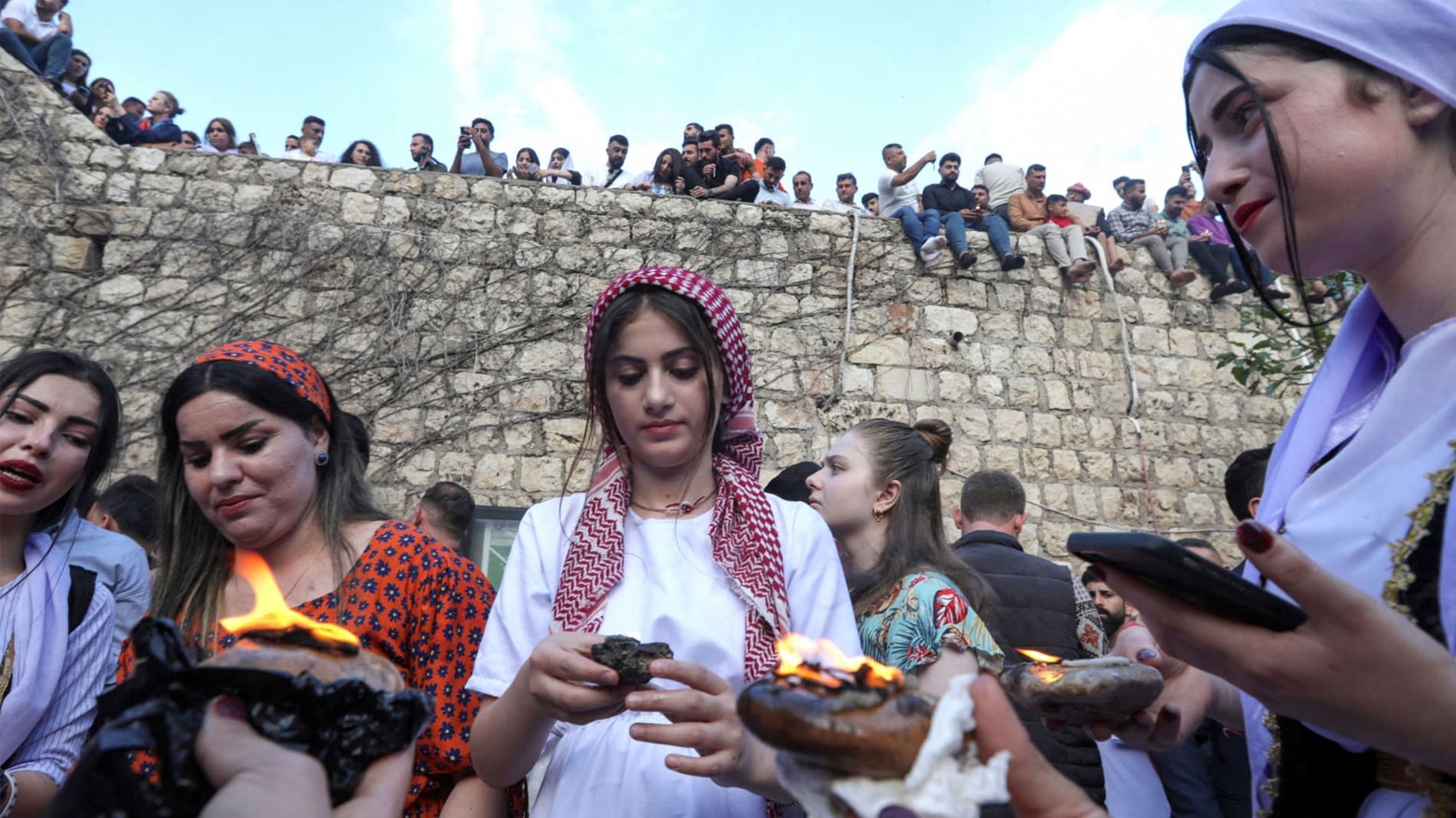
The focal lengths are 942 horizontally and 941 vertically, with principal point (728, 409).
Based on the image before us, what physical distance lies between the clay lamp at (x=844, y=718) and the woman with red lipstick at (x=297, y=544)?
3.94 feet

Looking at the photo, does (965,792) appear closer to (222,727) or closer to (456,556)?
(222,727)

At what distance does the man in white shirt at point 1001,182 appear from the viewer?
9.90m

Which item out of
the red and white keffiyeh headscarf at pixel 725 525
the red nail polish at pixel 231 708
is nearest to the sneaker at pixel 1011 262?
the red and white keffiyeh headscarf at pixel 725 525

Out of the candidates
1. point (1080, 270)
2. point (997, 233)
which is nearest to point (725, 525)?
point (997, 233)

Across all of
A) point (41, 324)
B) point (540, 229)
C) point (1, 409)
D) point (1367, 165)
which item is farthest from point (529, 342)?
point (1367, 165)

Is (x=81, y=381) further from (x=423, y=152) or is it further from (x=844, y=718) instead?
(x=423, y=152)

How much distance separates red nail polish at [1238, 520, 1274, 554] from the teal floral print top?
5.67 ft

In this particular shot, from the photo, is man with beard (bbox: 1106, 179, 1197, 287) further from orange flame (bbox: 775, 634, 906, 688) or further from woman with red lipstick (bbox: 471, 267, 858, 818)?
orange flame (bbox: 775, 634, 906, 688)

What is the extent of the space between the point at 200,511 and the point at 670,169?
7755 millimetres

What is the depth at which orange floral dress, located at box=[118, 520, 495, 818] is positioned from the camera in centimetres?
184

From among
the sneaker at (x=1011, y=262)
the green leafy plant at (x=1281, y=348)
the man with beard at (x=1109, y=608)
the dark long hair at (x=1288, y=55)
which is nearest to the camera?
the dark long hair at (x=1288, y=55)

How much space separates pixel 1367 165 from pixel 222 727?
1416 mm

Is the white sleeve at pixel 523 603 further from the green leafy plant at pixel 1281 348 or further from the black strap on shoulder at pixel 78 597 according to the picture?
the green leafy plant at pixel 1281 348

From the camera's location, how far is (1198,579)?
Answer: 3.02 feet
